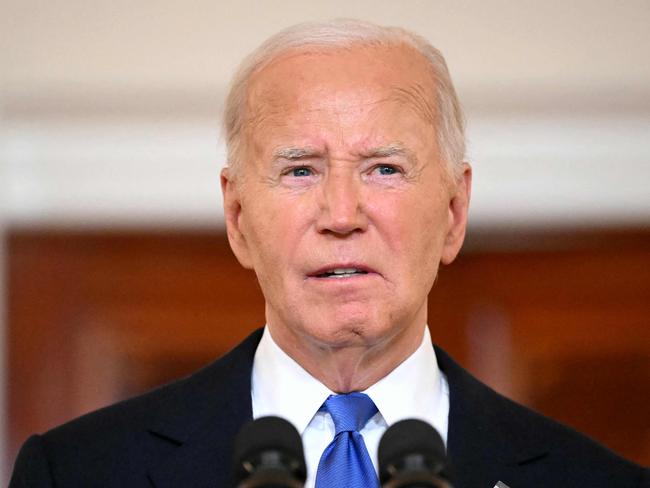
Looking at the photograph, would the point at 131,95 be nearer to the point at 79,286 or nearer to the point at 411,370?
the point at 79,286

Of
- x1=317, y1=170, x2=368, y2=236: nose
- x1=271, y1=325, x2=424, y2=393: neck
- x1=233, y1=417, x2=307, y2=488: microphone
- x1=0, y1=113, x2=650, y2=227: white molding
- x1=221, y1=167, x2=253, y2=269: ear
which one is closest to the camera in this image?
x1=233, y1=417, x2=307, y2=488: microphone

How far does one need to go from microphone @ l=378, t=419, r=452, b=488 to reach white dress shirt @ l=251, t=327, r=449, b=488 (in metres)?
0.49

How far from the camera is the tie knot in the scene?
1949 mm

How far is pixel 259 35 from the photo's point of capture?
3.76m

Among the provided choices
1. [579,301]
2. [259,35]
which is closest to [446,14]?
[259,35]

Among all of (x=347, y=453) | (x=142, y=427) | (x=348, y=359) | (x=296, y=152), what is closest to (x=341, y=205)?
(x=296, y=152)

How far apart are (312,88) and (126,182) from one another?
188 centimetres

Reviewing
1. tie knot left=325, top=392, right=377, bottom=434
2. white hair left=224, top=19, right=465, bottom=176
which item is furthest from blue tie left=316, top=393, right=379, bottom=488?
white hair left=224, top=19, right=465, bottom=176

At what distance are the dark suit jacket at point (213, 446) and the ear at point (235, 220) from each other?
0.53 feet

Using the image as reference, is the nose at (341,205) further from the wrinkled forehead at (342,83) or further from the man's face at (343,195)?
the wrinkled forehead at (342,83)

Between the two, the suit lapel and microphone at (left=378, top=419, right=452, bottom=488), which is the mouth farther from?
microphone at (left=378, top=419, right=452, bottom=488)

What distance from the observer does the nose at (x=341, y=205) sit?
1.87m

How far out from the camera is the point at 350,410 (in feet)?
6.44

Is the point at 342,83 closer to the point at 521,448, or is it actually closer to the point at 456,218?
the point at 456,218
